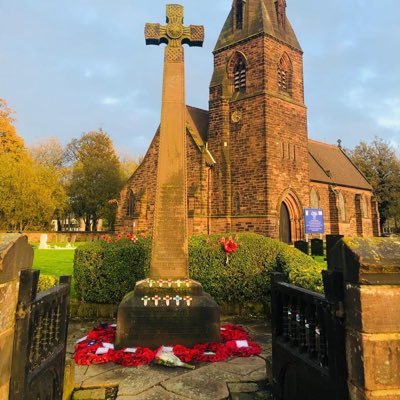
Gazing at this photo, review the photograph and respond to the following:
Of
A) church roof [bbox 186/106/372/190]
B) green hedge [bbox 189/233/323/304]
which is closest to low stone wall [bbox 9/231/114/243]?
church roof [bbox 186/106/372/190]

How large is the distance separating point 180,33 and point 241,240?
449 cm

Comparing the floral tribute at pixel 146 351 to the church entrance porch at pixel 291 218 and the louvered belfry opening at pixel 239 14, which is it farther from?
the louvered belfry opening at pixel 239 14

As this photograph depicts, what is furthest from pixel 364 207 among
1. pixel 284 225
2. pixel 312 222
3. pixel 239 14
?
pixel 239 14

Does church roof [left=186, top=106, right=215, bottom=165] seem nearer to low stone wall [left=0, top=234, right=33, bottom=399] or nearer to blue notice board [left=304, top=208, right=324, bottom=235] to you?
blue notice board [left=304, top=208, right=324, bottom=235]

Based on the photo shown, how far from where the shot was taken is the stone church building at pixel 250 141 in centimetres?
2031

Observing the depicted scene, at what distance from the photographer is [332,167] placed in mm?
33312

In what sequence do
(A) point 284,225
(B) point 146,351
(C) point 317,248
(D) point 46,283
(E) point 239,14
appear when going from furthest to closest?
(E) point 239,14 → (A) point 284,225 → (C) point 317,248 → (D) point 46,283 → (B) point 146,351

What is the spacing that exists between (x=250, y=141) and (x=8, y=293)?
19897 mm

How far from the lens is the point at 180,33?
641 centimetres

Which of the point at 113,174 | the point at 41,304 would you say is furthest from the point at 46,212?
the point at 41,304

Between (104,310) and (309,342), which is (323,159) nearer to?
(104,310)

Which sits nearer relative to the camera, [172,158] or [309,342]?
[309,342]

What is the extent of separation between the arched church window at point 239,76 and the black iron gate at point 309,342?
21216 millimetres

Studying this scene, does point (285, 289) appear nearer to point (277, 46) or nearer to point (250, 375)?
point (250, 375)
